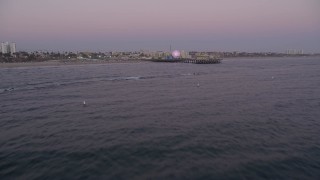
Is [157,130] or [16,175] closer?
[16,175]

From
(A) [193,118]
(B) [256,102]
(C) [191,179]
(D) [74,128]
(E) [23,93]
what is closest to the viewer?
(C) [191,179]

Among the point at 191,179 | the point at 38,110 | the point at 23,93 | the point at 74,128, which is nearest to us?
the point at 191,179

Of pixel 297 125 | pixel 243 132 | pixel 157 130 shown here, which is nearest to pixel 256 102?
pixel 297 125

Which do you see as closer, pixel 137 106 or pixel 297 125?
pixel 297 125

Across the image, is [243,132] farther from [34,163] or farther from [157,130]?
[34,163]

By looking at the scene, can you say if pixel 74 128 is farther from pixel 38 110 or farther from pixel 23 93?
pixel 23 93

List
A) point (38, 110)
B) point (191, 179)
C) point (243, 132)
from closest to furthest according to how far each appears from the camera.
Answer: point (191, 179)
point (243, 132)
point (38, 110)

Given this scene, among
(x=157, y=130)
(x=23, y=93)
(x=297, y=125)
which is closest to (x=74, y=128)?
(x=157, y=130)

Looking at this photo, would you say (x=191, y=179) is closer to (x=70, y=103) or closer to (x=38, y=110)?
(x=38, y=110)

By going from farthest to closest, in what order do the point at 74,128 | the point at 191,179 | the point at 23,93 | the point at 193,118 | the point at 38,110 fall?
1. the point at 23,93
2. the point at 38,110
3. the point at 193,118
4. the point at 74,128
5. the point at 191,179
